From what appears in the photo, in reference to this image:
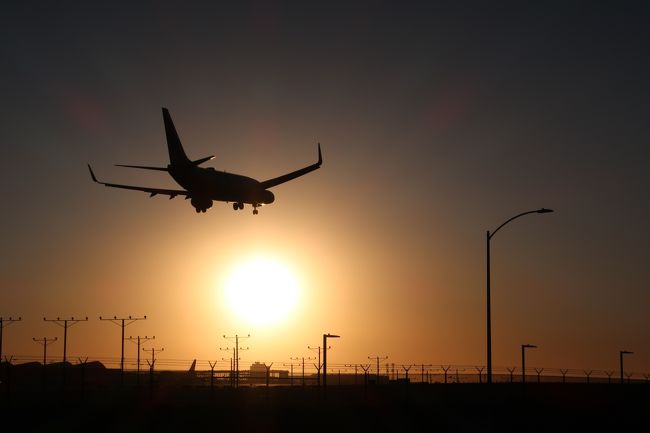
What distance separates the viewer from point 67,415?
4338 centimetres

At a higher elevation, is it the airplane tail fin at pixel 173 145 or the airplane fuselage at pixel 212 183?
the airplane tail fin at pixel 173 145

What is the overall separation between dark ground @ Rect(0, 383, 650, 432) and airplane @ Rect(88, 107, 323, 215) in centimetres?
1857

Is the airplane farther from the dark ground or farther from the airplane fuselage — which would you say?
the dark ground

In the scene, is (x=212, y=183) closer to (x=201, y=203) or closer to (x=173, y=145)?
(x=201, y=203)

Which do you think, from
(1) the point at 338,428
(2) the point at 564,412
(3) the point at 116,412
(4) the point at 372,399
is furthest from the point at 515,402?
(3) the point at 116,412

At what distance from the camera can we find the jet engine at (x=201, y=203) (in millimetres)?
64875

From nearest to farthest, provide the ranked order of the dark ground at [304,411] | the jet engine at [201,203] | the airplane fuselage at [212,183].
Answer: the dark ground at [304,411]
the airplane fuselage at [212,183]
the jet engine at [201,203]

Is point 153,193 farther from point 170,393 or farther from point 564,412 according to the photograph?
point 564,412

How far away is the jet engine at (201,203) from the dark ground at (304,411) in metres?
18.5

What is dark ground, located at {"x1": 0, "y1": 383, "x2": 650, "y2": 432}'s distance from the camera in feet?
143

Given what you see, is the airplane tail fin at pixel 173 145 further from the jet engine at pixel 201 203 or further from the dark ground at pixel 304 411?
the dark ground at pixel 304 411

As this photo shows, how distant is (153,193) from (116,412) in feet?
87.3

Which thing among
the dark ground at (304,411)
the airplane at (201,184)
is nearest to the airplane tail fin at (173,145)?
the airplane at (201,184)

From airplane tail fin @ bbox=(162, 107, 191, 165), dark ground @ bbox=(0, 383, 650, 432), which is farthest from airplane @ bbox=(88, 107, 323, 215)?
dark ground @ bbox=(0, 383, 650, 432)
